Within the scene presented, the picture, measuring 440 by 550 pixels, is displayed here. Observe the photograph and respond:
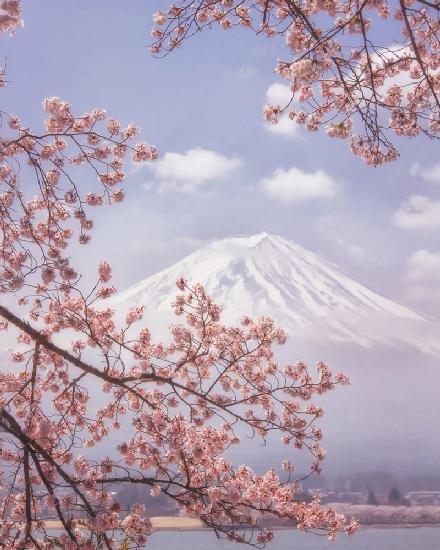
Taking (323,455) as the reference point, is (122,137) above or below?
above

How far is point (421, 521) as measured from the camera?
9906cm

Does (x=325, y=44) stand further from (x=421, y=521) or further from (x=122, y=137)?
(x=421, y=521)

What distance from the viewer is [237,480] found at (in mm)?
4926

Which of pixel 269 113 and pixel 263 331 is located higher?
pixel 269 113

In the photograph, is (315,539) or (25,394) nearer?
(25,394)

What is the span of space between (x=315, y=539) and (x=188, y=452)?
129075 millimetres

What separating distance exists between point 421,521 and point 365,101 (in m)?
108

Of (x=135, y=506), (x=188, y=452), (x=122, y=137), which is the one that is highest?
(x=122, y=137)

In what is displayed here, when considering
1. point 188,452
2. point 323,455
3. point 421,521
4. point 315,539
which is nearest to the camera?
point 188,452

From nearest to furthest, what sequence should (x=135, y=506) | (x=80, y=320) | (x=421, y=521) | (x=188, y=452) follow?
(x=135, y=506) → (x=188, y=452) → (x=80, y=320) → (x=421, y=521)

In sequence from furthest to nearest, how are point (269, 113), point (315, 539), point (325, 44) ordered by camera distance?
point (315, 539) → point (269, 113) → point (325, 44)

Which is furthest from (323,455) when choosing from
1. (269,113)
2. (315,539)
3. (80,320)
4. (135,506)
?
(315,539)

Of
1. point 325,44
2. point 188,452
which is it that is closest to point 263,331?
point 188,452

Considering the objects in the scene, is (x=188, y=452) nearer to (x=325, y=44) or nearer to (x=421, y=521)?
(x=325, y=44)
